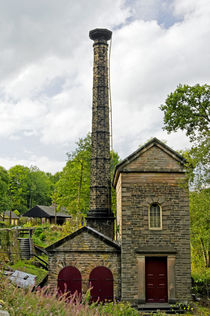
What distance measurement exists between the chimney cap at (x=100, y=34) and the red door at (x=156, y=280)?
51.3 feet

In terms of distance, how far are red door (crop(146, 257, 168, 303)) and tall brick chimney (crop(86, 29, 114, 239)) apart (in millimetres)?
5158

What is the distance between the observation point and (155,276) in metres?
16.6

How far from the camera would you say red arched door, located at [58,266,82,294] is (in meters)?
16.4

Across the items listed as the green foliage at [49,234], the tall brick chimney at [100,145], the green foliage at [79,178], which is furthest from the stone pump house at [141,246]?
the green foliage at [79,178]

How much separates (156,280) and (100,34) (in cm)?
1671

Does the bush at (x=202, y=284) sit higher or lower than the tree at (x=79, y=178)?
lower

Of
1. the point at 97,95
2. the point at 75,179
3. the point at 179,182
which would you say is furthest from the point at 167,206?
the point at 75,179

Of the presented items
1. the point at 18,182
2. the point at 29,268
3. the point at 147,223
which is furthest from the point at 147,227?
the point at 18,182

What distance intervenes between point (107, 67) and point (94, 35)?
247cm

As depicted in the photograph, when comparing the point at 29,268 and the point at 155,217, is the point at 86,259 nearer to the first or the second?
the point at 155,217

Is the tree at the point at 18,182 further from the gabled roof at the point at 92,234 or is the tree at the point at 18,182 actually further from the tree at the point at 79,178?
the gabled roof at the point at 92,234

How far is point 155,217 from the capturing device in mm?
16984

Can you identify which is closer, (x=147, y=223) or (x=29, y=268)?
(x=147, y=223)

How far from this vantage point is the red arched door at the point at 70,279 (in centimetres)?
1636
